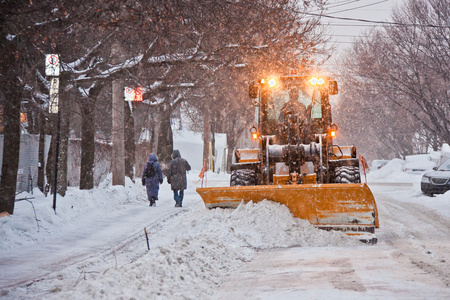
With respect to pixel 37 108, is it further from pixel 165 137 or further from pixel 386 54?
pixel 386 54

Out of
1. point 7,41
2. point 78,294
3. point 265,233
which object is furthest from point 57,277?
point 7,41

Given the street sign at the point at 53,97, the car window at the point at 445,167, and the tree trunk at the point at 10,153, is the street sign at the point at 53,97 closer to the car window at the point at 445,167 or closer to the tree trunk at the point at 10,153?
the tree trunk at the point at 10,153

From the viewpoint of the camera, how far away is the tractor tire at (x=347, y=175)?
9234 millimetres

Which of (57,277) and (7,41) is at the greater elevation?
(7,41)

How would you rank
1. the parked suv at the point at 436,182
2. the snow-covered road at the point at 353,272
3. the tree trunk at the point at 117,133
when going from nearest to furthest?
the snow-covered road at the point at 353,272 → the tree trunk at the point at 117,133 → the parked suv at the point at 436,182

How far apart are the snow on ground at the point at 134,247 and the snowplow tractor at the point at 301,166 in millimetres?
252

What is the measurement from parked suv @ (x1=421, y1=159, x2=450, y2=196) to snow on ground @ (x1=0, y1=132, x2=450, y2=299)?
5537 millimetres

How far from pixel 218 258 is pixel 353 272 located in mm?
1720

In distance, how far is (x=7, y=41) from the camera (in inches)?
352

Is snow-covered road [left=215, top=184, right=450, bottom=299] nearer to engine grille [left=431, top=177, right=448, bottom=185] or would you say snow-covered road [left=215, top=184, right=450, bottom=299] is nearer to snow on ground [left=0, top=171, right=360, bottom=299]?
snow on ground [left=0, top=171, right=360, bottom=299]

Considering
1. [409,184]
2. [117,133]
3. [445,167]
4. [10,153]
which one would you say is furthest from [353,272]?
[409,184]

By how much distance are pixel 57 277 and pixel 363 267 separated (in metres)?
3.64

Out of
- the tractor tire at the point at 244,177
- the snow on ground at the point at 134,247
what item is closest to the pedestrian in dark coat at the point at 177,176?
the snow on ground at the point at 134,247

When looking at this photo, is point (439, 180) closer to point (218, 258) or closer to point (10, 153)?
point (218, 258)
